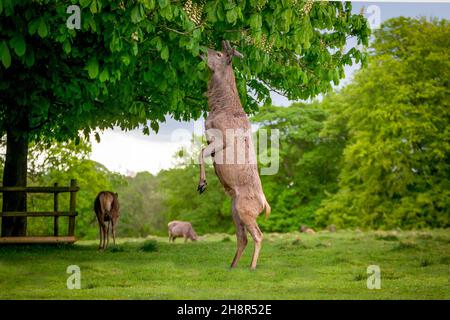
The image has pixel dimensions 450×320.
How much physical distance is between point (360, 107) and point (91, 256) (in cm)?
2967

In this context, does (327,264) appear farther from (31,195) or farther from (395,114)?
(395,114)

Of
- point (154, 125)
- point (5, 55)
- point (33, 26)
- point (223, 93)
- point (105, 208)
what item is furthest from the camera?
point (154, 125)

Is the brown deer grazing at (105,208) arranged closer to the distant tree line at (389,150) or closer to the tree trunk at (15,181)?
the tree trunk at (15,181)

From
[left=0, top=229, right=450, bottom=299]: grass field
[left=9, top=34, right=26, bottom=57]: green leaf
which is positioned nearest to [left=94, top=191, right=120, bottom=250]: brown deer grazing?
[left=0, top=229, right=450, bottom=299]: grass field

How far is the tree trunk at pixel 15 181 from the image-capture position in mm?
18297

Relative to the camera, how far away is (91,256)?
14.4 meters

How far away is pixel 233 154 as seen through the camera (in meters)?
9.65

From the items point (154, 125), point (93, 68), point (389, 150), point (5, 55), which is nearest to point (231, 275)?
point (93, 68)

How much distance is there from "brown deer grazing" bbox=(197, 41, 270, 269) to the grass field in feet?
3.45

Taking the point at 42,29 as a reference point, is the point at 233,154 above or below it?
below

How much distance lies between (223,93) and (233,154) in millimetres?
1091

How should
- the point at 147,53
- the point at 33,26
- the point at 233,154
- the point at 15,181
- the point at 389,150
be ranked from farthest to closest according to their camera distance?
the point at 389,150 < the point at 15,181 < the point at 147,53 < the point at 33,26 < the point at 233,154

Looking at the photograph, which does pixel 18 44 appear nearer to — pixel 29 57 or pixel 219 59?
pixel 29 57
